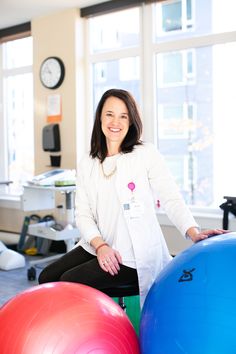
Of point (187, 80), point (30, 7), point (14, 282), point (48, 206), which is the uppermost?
point (30, 7)

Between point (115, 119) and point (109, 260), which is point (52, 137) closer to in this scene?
point (115, 119)

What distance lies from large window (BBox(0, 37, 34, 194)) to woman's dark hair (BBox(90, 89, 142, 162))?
351 centimetres

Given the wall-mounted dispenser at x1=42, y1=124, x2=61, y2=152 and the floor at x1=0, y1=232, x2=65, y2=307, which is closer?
the floor at x1=0, y1=232, x2=65, y2=307

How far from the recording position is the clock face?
15.5 feet

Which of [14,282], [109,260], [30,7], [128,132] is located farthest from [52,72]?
[109,260]

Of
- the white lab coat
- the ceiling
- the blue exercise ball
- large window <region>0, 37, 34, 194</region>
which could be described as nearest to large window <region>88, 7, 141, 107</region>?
the ceiling

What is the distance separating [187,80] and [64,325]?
3.19m

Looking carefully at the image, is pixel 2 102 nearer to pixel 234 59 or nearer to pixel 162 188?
pixel 234 59

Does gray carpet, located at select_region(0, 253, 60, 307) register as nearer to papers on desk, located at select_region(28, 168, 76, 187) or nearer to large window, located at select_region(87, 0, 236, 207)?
papers on desk, located at select_region(28, 168, 76, 187)

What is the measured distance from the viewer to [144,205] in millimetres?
1815

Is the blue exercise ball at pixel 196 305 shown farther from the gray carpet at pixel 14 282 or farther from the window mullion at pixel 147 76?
the window mullion at pixel 147 76

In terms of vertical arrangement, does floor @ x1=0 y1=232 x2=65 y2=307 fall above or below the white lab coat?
below

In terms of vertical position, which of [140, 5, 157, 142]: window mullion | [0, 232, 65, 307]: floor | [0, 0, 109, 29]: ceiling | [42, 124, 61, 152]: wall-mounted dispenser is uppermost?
[0, 0, 109, 29]: ceiling

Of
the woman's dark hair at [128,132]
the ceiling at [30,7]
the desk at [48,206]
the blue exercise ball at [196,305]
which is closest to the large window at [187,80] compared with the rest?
the ceiling at [30,7]
